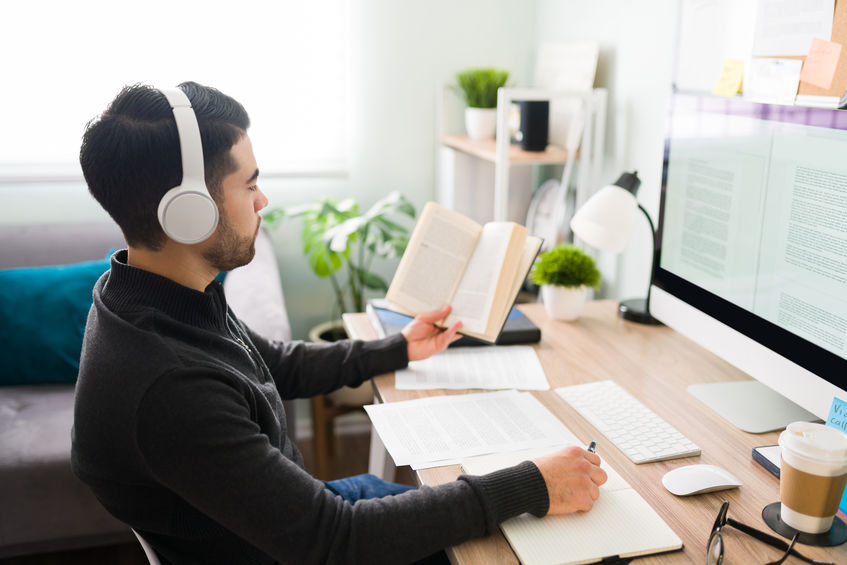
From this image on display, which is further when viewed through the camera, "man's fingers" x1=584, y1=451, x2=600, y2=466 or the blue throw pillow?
the blue throw pillow

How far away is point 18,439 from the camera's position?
1715 millimetres

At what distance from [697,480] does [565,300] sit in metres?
0.68

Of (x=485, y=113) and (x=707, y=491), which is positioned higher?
(x=485, y=113)

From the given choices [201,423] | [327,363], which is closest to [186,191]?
[201,423]

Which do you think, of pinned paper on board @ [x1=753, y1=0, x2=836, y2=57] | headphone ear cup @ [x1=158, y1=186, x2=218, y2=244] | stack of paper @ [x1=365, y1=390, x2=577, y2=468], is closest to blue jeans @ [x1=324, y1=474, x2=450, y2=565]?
stack of paper @ [x1=365, y1=390, x2=577, y2=468]

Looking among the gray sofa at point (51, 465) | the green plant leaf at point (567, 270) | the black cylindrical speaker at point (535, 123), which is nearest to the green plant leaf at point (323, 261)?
the gray sofa at point (51, 465)

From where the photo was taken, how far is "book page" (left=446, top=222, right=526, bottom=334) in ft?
4.50

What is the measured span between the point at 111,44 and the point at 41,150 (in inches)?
16.0

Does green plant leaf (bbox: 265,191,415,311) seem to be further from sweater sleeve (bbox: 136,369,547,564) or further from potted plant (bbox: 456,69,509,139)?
sweater sleeve (bbox: 136,369,547,564)

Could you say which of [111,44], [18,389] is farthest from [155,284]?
[111,44]

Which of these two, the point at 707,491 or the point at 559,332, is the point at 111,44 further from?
the point at 707,491

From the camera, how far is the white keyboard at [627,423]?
105 centimetres

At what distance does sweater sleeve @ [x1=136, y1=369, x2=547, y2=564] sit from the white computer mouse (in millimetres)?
197

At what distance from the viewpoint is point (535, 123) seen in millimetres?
1940
